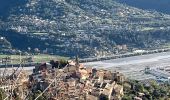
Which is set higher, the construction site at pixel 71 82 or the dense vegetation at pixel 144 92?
the construction site at pixel 71 82

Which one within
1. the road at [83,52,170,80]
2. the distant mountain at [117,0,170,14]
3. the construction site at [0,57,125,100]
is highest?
the construction site at [0,57,125,100]

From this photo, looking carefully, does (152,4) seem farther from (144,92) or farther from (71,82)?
(71,82)

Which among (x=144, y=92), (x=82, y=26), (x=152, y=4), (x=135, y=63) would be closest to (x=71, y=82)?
(x=144, y=92)

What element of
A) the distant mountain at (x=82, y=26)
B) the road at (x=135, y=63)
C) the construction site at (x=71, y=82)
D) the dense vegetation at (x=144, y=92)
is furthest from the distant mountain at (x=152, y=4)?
the construction site at (x=71, y=82)

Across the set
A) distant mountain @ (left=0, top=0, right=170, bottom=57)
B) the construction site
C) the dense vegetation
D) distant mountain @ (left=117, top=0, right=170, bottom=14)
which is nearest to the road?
distant mountain @ (left=0, top=0, right=170, bottom=57)

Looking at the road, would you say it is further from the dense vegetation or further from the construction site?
the construction site

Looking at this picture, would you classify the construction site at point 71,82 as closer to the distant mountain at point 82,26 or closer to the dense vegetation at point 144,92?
the dense vegetation at point 144,92
